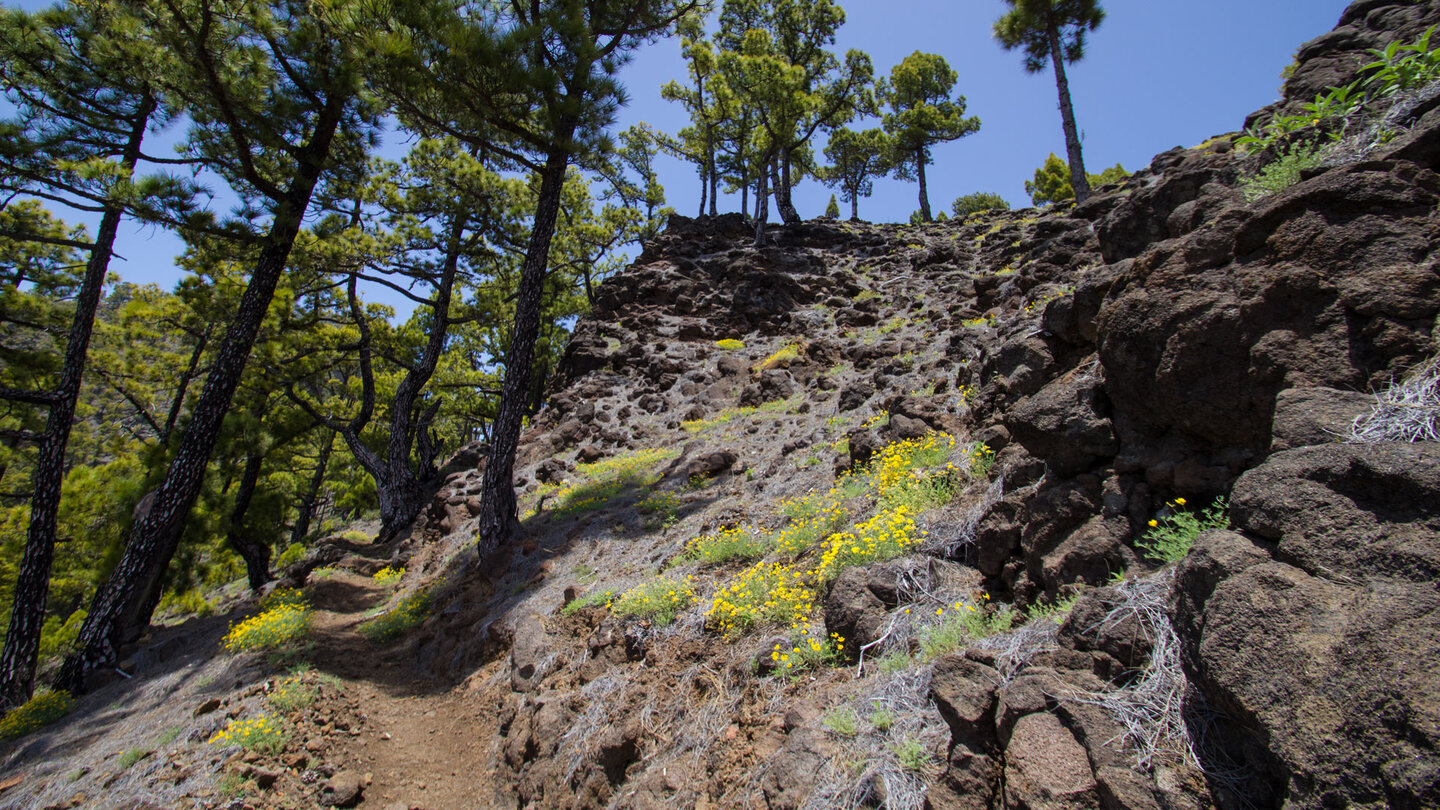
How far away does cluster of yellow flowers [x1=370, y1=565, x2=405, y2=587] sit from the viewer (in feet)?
41.2

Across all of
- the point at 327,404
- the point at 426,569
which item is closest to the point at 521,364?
the point at 426,569

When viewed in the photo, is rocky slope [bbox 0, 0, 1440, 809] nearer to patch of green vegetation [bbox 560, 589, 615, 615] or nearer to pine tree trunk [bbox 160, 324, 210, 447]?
patch of green vegetation [bbox 560, 589, 615, 615]

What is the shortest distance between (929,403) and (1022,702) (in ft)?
17.0

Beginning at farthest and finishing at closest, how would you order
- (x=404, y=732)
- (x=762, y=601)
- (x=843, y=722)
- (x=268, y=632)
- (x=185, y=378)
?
1. (x=185, y=378)
2. (x=268, y=632)
3. (x=404, y=732)
4. (x=762, y=601)
5. (x=843, y=722)

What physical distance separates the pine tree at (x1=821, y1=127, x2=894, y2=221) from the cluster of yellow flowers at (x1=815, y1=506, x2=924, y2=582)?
29787 mm

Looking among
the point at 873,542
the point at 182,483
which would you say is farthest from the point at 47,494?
the point at 873,542

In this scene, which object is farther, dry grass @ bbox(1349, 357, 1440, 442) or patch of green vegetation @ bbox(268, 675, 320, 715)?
patch of green vegetation @ bbox(268, 675, 320, 715)

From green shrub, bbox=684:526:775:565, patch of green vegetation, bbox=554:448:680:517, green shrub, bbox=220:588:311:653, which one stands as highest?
patch of green vegetation, bbox=554:448:680:517

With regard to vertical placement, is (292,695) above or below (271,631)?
below

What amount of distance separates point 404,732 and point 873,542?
5365 millimetres

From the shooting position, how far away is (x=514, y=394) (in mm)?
10055

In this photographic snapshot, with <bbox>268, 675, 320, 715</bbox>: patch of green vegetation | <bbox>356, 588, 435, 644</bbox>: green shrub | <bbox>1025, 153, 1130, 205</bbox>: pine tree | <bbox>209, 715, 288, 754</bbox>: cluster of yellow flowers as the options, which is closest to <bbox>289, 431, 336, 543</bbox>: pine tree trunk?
<bbox>356, 588, 435, 644</bbox>: green shrub

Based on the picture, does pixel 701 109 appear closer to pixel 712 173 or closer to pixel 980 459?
pixel 712 173

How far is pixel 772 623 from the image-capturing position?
16.1ft
